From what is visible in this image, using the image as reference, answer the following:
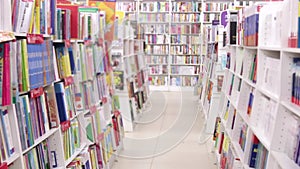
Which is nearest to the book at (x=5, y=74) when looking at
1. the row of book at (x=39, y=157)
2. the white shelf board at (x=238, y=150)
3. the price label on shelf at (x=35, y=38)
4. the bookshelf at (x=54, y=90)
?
the bookshelf at (x=54, y=90)

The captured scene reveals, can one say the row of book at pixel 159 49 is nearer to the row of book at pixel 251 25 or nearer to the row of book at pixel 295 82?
the row of book at pixel 251 25

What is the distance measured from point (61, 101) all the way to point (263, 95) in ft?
4.65

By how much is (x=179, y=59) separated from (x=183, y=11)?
1.30m

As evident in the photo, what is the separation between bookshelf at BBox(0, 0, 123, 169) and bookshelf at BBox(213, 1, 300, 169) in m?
1.30

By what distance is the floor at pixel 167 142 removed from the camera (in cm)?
448

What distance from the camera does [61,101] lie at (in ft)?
9.17

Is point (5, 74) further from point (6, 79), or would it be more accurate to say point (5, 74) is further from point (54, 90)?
point (54, 90)

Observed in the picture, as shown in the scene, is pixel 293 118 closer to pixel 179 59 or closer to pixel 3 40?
pixel 3 40

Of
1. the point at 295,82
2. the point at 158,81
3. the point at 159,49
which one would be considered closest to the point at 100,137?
the point at 295,82

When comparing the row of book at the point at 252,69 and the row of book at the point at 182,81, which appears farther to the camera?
the row of book at the point at 182,81

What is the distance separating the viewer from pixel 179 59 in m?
10.8

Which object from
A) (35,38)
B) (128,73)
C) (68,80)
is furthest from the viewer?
(128,73)

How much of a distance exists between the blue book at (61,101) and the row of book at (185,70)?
319 inches

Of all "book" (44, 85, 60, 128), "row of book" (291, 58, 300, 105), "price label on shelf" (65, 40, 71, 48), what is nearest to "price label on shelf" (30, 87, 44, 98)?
"book" (44, 85, 60, 128)
